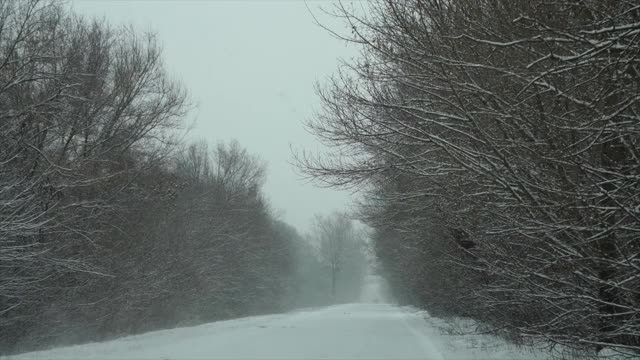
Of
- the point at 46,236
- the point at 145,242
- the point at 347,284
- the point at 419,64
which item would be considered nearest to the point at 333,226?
the point at 347,284

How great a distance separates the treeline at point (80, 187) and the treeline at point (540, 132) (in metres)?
8.76

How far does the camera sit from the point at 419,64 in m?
7.95

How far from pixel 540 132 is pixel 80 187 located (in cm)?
1482

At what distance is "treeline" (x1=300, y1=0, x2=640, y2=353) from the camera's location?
612 centimetres

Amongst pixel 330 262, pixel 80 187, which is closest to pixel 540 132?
pixel 80 187

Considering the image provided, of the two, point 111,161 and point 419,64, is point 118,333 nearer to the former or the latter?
point 111,161

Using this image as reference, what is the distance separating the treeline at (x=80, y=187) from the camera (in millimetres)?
14336

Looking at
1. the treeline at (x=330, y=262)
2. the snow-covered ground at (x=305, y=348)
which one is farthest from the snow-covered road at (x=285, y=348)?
the treeline at (x=330, y=262)

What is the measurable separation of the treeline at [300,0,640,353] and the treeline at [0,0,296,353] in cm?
876

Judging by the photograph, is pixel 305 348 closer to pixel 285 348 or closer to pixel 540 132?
pixel 285 348

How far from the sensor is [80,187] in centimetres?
1803

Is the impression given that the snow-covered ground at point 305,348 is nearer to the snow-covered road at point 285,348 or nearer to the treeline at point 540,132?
the snow-covered road at point 285,348

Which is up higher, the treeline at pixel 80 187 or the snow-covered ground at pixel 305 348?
the treeline at pixel 80 187

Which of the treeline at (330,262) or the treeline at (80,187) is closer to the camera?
the treeline at (80,187)
